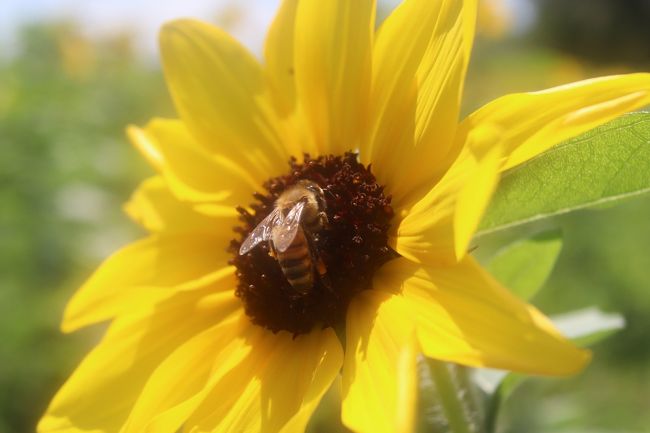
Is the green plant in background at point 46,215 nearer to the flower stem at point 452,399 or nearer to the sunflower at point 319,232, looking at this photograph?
the sunflower at point 319,232

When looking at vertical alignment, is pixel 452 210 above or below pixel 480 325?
above

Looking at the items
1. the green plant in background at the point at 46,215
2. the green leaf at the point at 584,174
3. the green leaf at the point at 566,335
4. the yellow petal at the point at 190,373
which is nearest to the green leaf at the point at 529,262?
the green leaf at the point at 566,335

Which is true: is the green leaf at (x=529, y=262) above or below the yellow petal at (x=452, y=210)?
below

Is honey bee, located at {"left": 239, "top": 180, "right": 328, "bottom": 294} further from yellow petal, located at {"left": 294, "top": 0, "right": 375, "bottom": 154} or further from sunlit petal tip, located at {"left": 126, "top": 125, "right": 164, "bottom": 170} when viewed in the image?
sunlit petal tip, located at {"left": 126, "top": 125, "right": 164, "bottom": 170}

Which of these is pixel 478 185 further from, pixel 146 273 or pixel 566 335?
pixel 146 273

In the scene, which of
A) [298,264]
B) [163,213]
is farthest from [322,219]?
[163,213]
